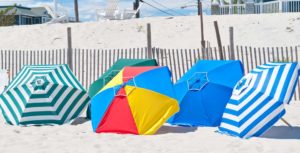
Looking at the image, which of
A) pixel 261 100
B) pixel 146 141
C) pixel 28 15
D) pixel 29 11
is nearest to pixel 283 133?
pixel 261 100

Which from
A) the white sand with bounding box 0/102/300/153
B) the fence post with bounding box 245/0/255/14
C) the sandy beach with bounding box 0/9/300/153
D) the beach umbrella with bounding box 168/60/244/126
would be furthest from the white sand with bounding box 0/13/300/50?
the white sand with bounding box 0/102/300/153

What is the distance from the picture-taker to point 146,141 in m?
7.92

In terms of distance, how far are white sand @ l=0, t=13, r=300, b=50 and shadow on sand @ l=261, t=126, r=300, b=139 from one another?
1260 cm

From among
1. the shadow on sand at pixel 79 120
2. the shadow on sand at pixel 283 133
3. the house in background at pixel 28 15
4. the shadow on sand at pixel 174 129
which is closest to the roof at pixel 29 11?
the house in background at pixel 28 15

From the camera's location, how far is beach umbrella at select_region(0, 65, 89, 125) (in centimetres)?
937

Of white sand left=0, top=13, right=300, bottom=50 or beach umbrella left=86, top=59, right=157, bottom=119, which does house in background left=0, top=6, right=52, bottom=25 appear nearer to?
white sand left=0, top=13, right=300, bottom=50

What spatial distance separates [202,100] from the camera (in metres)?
8.99

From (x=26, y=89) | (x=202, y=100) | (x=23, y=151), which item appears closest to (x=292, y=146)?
(x=202, y=100)

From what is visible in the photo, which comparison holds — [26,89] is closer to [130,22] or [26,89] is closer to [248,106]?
[248,106]

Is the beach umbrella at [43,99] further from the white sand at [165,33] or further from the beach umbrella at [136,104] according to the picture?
the white sand at [165,33]

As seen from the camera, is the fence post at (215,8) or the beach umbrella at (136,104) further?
the fence post at (215,8)

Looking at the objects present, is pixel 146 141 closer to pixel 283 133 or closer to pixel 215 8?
pixel 283 133

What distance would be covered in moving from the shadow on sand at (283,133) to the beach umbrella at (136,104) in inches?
59.2

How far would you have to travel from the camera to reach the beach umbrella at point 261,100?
7.74 metres
